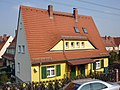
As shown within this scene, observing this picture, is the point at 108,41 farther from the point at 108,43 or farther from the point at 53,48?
the point at 53,48

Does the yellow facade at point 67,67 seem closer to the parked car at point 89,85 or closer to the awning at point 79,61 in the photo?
the awning at point 79,61

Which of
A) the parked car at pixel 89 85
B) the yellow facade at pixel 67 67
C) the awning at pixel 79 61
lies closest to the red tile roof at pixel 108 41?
the yellow facade at pixel 67 67

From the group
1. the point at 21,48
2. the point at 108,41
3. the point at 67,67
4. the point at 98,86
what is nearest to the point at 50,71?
the point at 67,67

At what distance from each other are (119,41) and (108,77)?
64886 mm

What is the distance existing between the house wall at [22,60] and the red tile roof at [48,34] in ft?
2.53

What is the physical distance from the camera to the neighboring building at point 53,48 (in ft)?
76.8

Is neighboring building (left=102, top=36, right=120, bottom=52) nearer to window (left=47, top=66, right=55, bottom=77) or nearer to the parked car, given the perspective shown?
window (left=47, top=66, right=55, bottom=77)

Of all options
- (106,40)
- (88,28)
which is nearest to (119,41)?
(106,40)

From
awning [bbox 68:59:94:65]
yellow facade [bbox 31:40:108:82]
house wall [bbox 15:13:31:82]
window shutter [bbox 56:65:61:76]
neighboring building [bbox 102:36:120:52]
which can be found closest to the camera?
yellow facade [bbox 31:40:108:82]

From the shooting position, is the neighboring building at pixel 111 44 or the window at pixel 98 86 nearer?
the window at pixel 98 86

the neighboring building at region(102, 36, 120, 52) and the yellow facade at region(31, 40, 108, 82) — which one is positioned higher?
the neighboring building at region(102, 36, 120, 52)

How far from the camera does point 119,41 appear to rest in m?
80.9

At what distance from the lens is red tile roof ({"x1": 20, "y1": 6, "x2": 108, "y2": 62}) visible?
24.2 metres

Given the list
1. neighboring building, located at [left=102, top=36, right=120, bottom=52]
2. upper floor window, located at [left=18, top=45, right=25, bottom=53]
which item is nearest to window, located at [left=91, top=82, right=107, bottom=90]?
upper floor window, located at [left=18, top=45, right=25, bottom=53]
